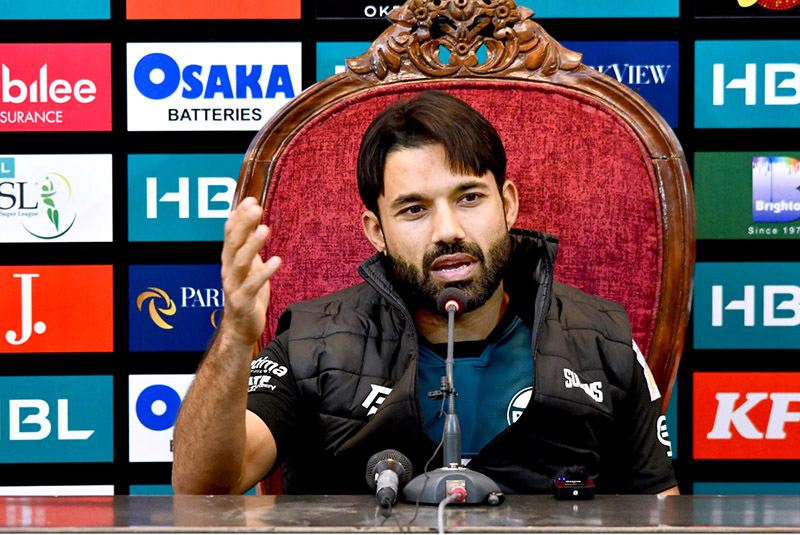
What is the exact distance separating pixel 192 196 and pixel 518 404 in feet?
4.64

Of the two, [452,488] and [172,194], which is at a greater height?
[172,194]

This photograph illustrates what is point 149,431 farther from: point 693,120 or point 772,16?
point 772,16

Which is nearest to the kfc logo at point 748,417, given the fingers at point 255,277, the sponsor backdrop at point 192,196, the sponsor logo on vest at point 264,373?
the sponsor backdrop at point 192,196

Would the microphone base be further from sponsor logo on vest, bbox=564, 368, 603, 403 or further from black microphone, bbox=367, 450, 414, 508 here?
sponsor logo on vest, bbox=564, 368, 603, 403

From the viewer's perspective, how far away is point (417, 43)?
2154mm

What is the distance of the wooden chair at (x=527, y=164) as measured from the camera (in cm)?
208

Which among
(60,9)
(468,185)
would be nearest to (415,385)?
(468,185)

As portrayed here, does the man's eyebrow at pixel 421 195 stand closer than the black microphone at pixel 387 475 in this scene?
No

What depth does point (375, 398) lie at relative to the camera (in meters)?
1.76

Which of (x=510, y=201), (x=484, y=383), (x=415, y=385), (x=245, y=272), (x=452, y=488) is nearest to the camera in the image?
(x=452, y=488)

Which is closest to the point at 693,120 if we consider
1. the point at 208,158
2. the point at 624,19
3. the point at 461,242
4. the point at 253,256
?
the point at 624,19

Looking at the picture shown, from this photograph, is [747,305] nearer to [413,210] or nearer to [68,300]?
[413,210]

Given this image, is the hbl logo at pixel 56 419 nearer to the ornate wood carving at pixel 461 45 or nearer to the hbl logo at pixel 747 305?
the ornate wood carving at pixel 461 45

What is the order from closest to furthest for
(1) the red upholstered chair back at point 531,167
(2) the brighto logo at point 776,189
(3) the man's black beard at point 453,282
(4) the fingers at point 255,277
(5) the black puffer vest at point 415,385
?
1. (4) the fingers at point 255,277
2. (5) the black puffer vest at point 415,385
3. (3) the man's black beard at point 453,282
4. (1) the red upholstered chair back at point 531,167
5. (2) the brighto logo at point 776,189
